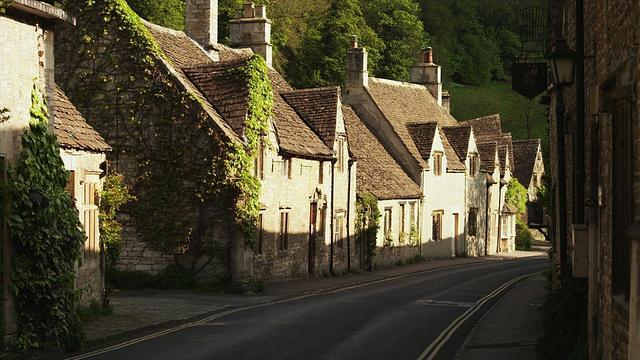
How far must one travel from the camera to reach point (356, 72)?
165 feet

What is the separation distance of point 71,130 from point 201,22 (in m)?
18.0

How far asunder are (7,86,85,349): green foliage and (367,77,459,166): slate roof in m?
32.9

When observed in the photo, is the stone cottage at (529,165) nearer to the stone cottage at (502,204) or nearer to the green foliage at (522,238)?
the green foliage at (522,238)

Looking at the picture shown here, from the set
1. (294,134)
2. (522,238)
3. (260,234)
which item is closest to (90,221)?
(260,234)

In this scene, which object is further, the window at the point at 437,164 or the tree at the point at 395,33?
the tree at the point at 395,33

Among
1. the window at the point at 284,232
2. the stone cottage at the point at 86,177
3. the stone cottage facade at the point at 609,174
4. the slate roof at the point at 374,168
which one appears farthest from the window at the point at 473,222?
the stone cottage facade at the point at 609,174

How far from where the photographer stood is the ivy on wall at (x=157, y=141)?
27797mm

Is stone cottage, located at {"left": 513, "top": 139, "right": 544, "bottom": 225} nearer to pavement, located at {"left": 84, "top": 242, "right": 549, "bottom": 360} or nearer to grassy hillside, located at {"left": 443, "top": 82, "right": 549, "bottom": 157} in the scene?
grassy hillside, located at {"left": 443, "top": 82, "right": 549, "bottom": 157}

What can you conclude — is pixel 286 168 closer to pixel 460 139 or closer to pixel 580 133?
pixel 580 133

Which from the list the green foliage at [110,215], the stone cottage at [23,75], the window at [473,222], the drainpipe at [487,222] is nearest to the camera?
the stone cottage at [23,75]

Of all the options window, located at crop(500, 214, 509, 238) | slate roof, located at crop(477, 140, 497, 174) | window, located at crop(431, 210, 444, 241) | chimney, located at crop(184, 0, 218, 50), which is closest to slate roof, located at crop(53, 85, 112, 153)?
chimney, located at crop(184, 0, 218, 50)

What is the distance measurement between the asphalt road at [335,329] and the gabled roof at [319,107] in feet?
30.2

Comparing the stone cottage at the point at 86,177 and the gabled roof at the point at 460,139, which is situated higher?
the gabled roof at the point at 460,139

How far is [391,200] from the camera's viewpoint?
43.3 metres
